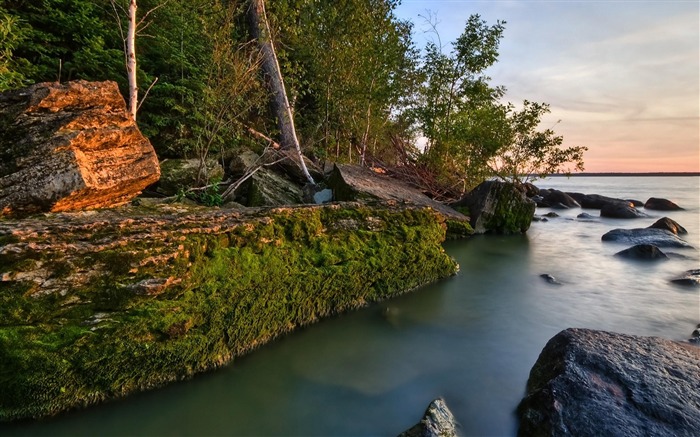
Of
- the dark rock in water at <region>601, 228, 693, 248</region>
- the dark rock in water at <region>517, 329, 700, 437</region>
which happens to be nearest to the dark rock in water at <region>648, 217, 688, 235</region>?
the dark rock in water at <region>601, 228, 693, 248</region>

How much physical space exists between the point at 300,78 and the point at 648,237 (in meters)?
13.8

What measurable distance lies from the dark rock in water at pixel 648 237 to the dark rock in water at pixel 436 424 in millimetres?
12138

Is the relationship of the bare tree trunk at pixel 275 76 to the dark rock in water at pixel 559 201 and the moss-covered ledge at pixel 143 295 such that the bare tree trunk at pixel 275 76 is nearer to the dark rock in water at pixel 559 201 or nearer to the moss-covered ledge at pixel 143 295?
the moss-covered ledge at pixel 143 295

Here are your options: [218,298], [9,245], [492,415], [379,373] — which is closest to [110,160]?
[9,245]

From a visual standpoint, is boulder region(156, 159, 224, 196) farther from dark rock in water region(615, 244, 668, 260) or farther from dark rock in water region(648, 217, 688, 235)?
dark rock in water region(648, 217, 688, 235)

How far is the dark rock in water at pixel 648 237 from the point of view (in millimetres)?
11453

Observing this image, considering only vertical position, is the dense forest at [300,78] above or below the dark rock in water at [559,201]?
above

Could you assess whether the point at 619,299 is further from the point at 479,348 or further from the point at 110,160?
the point at 110,160

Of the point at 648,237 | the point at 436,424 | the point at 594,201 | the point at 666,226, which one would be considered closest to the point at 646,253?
the point at 648,237

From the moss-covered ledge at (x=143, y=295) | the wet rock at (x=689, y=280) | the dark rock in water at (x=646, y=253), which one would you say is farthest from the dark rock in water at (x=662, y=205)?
the moss-covered ledge at (x=143, y=295)

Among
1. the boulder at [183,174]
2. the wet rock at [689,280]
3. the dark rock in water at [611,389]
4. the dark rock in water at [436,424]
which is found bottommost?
the dark rock in water at [436,424]

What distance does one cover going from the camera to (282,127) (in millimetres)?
12000

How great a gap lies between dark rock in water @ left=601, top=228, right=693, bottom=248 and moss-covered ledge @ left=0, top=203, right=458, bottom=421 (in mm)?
11926

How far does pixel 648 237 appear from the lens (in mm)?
12250
